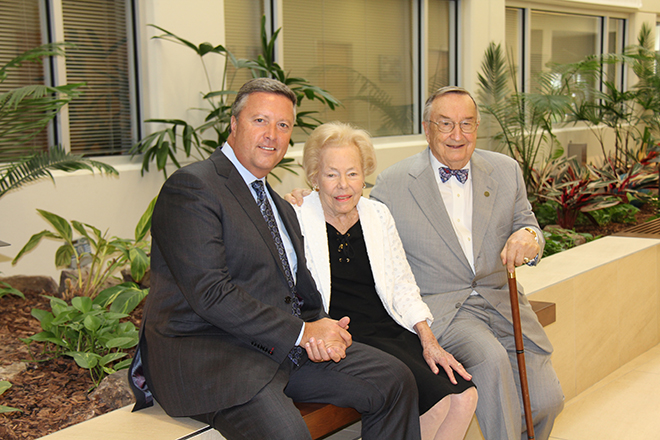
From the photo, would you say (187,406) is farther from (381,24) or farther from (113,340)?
(381,24)

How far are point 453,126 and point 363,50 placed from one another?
209 inches

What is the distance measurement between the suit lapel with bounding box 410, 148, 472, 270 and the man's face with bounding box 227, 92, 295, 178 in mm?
864

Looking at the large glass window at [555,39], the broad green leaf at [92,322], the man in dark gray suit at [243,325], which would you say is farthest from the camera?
the large glass window at [555,39]

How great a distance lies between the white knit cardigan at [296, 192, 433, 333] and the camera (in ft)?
8.24

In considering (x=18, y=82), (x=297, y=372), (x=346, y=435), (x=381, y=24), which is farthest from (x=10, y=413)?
(x=381, y=24)

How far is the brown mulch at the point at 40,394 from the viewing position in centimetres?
245

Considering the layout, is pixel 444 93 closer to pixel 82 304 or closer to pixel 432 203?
pixel 432 203

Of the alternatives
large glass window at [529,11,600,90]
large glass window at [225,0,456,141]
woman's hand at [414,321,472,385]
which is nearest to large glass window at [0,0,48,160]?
large glass window at [225,0,456,141]

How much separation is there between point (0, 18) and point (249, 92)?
137 inches

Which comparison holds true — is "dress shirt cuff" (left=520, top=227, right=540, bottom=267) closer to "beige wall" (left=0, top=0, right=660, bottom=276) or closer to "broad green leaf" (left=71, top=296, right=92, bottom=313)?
"broad green leaf" (left=71, top=296, right=92, bottom=313)

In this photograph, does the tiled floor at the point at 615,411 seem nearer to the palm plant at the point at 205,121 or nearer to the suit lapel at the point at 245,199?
the suit lapel at the point at 245,199

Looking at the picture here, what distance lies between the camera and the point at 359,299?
258 centimetres

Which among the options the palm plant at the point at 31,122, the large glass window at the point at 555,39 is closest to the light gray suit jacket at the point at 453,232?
the palm plant at the point at 31,122

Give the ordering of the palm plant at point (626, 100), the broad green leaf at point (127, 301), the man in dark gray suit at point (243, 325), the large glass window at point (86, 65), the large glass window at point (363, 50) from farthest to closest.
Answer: the palm plant at point (626, 100), the large glass window at point (363, 50), the large glass window at point (86, 65), the broad green leaf at point (127, 301), the man in dark gray suit at point (243, 325)
